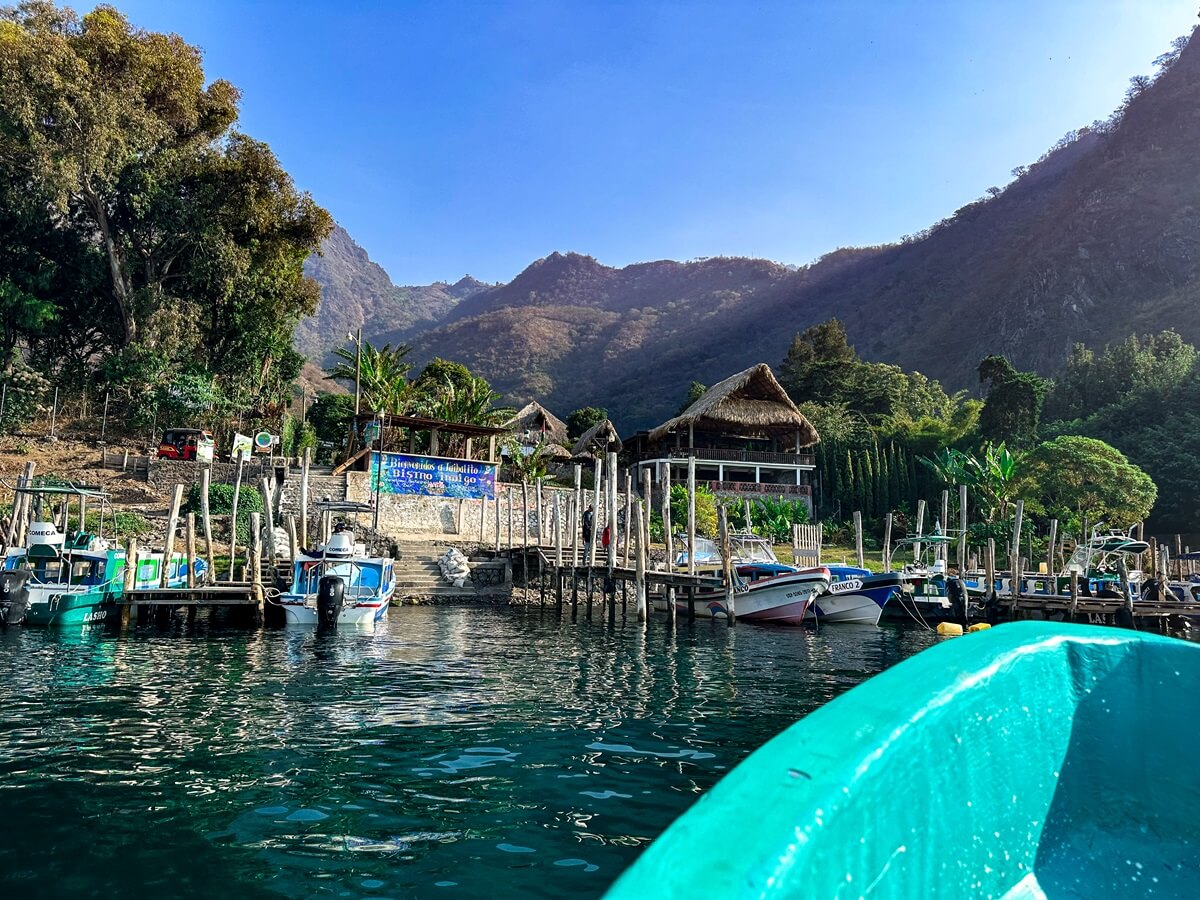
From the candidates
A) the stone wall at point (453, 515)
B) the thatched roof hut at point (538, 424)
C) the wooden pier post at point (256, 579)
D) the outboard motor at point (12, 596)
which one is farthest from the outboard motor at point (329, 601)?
the thatched roof hut at point (538, 424)

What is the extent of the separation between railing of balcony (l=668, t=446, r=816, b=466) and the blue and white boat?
2517 cm

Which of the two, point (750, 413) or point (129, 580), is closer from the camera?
point (129, 580)

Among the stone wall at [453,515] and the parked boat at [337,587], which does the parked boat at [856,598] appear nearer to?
the stone wall at [453,515]

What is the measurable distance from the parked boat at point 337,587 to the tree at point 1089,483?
27997 millimetres

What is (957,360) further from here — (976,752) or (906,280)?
(976,752)

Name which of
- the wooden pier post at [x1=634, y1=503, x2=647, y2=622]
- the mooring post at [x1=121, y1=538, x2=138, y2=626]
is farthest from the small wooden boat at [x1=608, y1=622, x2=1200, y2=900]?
the mooring post at [x1=121, y1=538, x2=138, y2=626]

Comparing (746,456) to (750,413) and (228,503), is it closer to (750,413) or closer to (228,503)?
(750,413)

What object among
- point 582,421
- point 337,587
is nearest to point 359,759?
point 337,587

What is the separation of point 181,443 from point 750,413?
86.7ft

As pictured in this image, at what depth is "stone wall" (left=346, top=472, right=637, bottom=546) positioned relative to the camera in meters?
27.3

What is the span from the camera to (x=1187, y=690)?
177 centimetres

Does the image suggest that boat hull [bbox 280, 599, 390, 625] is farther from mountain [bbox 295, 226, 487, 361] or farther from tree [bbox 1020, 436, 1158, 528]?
mountain [bbox 295, 226, 487, 361]

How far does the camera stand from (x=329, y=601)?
51.9 ft

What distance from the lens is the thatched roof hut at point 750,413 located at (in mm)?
40812
